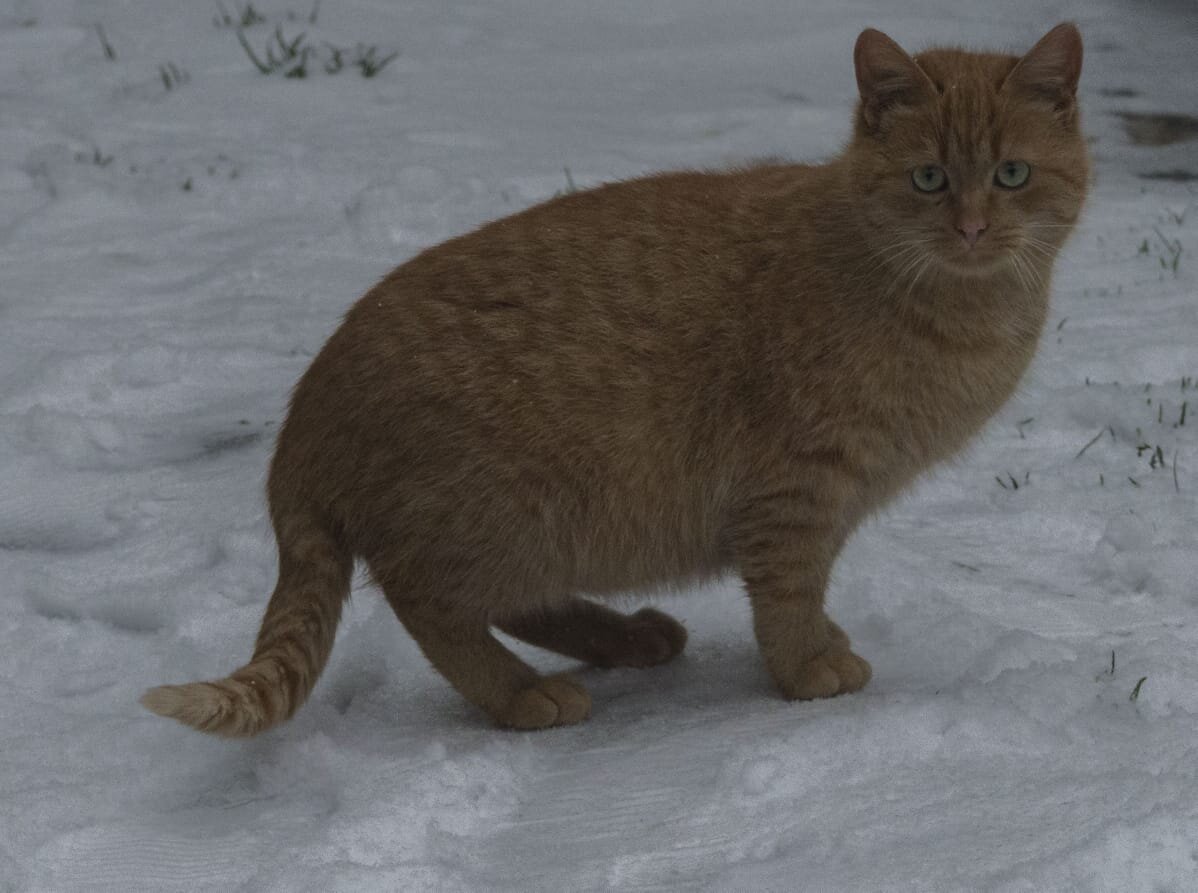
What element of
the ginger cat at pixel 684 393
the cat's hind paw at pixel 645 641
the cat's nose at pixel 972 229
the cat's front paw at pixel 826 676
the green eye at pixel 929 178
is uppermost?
the green eye at pixel 929 178

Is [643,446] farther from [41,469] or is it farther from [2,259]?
[2,259]

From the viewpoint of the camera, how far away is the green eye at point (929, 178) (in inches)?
117

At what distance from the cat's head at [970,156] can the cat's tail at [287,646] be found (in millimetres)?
1218

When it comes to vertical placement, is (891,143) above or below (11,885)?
above

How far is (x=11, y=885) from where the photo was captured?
7.91ft

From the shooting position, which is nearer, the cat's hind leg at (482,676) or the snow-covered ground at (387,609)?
the snow-covered ground at (387,609)

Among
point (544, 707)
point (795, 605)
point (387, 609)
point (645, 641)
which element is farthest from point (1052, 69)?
point (387, 609)

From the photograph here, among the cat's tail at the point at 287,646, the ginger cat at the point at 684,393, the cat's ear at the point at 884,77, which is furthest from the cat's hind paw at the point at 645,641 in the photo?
the cat's ear at the point at 884,77

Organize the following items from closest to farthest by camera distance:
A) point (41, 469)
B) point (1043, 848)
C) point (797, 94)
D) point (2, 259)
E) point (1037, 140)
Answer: point (1043, 848)
point (1037, 140)
point (41, 469)
point (2, 259)
point (797, 94)

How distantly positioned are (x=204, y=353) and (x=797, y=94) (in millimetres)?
3426

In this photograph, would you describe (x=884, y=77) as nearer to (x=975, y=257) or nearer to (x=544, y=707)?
(x=975, y=257)

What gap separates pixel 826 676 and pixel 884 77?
115 cm

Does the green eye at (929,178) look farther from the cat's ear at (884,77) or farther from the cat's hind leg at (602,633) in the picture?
the cat's hind leg at (602,633)

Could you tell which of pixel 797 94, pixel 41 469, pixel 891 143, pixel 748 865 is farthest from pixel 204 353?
pixel 797 94
